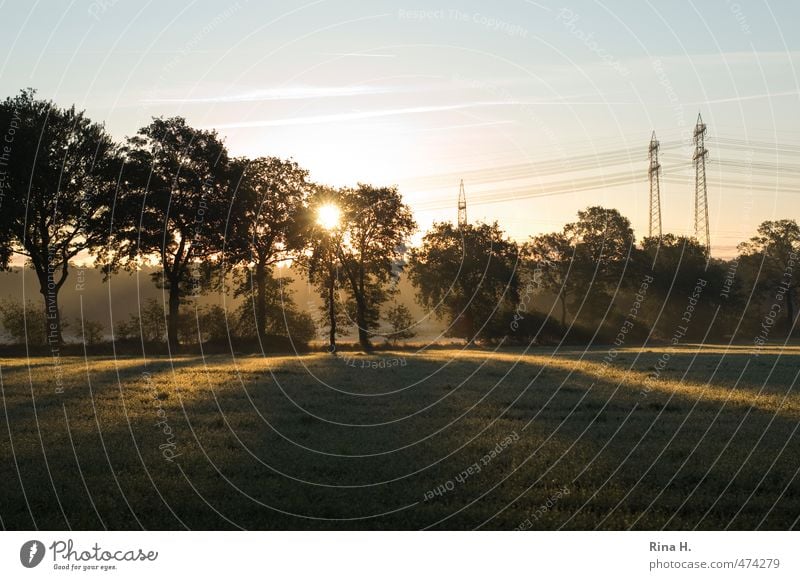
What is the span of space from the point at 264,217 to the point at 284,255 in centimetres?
431

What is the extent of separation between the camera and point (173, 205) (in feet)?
227

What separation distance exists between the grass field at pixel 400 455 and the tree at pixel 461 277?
205ft

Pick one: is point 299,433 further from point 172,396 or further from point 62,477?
point 172,396

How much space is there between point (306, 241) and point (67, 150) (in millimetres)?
23105

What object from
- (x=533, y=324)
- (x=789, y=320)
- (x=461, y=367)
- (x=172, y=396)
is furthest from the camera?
(x=789, y=320)

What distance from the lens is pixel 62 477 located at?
54.3ft

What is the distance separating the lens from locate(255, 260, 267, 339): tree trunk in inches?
3034

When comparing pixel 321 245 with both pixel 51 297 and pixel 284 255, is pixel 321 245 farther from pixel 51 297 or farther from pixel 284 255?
pixel 51 297

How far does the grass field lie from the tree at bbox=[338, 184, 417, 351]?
47.7 metres

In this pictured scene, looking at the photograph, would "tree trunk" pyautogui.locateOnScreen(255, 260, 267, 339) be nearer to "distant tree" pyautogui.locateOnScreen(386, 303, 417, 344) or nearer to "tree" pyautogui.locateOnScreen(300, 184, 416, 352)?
"tree" pyautogui.locateOnScreen(300, 184, 416, 352)

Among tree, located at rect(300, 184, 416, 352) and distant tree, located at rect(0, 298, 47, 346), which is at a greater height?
tree, located at rect(300, 184, 416, 352)

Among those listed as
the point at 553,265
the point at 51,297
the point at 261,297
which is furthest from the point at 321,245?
the point at 553,265

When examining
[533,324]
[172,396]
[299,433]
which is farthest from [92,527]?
[533,324]

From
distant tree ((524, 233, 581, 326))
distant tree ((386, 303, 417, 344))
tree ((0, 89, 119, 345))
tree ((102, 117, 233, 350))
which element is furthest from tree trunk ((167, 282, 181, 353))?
distant tree ((524, 233, 581, 326))
